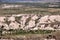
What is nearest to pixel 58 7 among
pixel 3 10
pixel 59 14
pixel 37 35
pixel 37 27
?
pixel 59 14

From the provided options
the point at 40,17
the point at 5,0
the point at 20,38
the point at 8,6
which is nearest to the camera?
the point at 20,38

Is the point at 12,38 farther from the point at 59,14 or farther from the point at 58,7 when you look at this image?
the point at 58,7

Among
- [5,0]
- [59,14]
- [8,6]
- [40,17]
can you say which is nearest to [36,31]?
[40,17]

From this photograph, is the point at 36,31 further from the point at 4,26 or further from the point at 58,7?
the point at 58,7

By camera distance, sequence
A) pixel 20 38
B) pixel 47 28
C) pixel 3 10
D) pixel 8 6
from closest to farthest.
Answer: pixel 20 38, pixel 47 28, pixel 3 10, pixel 8 6

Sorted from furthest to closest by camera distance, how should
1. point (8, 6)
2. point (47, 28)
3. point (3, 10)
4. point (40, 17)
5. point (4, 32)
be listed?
1. point (8, 6)
2. point (3, 10)
3. point (40, 17)
4. point (47, 28)
5. point (4, 32)

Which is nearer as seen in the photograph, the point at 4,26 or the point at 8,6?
the point at 4,26
